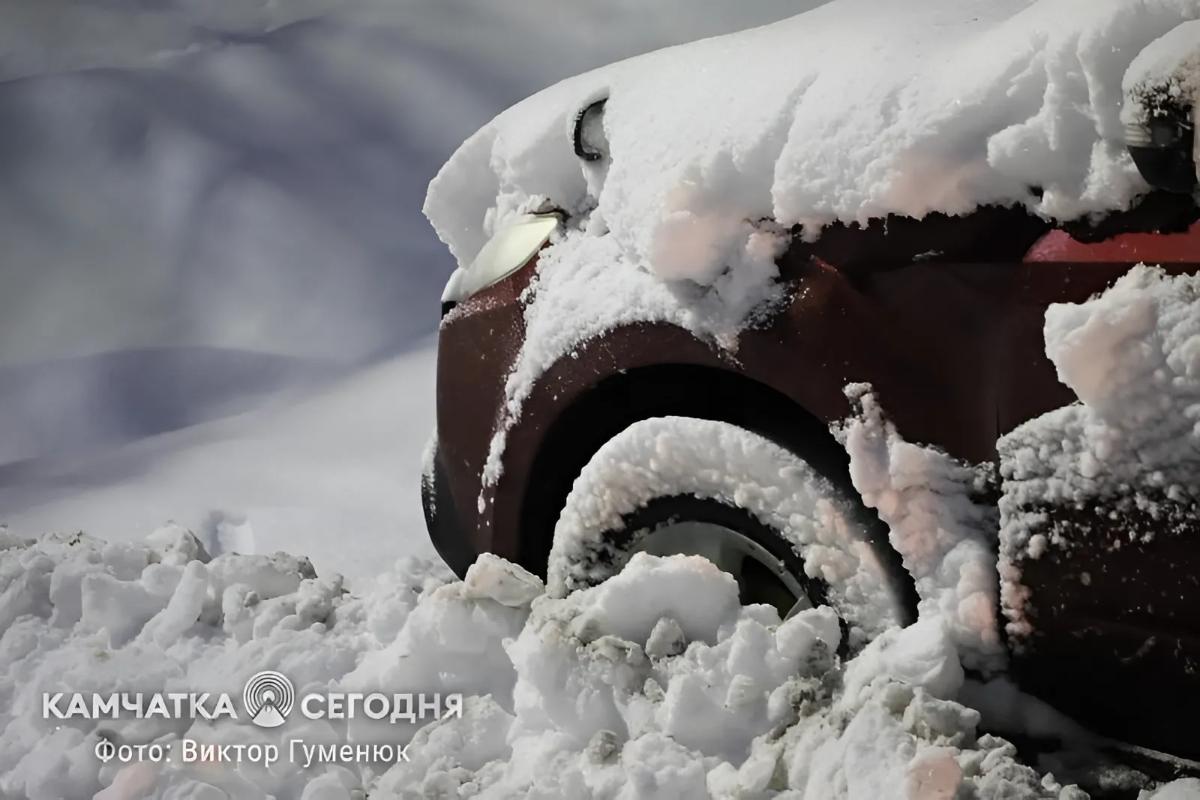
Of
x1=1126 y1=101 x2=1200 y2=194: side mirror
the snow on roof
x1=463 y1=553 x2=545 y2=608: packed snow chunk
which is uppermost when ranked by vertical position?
the snow on roof

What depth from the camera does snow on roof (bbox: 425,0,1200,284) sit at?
3.58 feet

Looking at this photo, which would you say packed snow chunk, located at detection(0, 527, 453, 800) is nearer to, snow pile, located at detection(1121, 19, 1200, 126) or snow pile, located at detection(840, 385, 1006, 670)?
snow pile, located at detection(840, 385, 1006, 670)

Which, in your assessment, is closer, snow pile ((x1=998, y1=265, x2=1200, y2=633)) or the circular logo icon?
snow pile ((x1=998, y1=265, x2=1200, y2=633))

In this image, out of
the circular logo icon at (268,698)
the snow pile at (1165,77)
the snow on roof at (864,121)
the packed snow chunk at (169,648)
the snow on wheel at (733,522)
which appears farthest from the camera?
the circular logo icon at (268,698)

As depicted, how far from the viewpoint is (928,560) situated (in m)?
1.29

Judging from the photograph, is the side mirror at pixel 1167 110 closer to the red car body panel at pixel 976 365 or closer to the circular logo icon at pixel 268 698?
the red car body panel at pixel 976 365

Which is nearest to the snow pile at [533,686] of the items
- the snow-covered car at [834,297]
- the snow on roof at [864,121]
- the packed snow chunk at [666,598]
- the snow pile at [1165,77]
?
the packed snow chunk at [666,598]

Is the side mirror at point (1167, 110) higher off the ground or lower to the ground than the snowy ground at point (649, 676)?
higher

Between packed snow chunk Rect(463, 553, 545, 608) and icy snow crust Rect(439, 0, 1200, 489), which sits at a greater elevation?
icy snow crust Rect(439, 0, 1200, 489)

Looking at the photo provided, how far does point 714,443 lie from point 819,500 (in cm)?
20

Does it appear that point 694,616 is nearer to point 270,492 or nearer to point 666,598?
point 666,598

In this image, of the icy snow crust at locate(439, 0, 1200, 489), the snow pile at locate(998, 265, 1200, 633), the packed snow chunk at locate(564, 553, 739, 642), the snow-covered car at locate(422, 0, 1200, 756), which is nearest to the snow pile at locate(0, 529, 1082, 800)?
the packed snow chunk at locate(564, 553, 739, 642)

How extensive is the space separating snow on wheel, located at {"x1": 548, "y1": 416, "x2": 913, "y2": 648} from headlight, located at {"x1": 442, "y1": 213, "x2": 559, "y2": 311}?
0.49m

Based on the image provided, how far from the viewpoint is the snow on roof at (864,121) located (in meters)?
1.09
